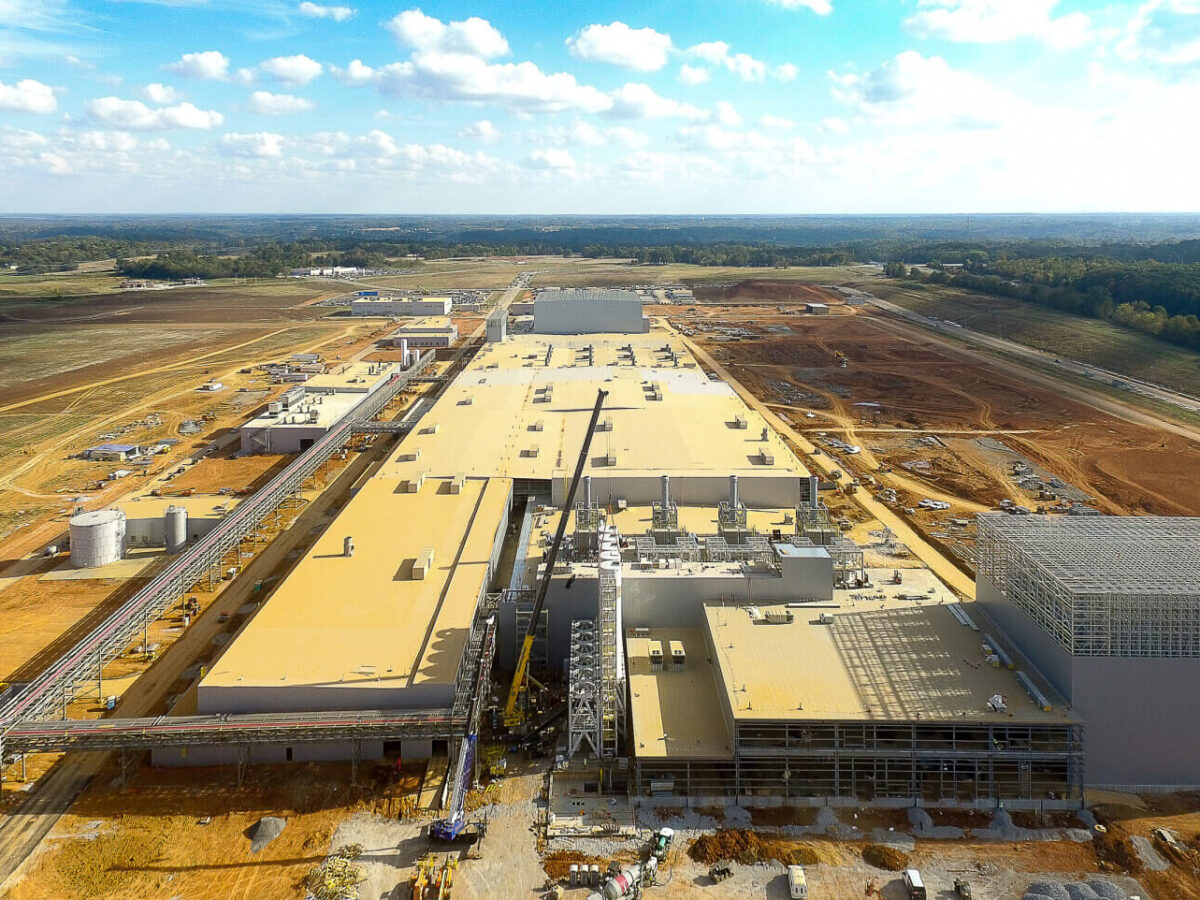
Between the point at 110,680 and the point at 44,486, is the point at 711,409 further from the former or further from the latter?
the point at 44,486

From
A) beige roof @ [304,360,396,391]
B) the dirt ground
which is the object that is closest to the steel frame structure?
beige roof @ [304,360,396,391]

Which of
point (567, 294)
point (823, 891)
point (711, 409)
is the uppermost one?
point (567, 294)

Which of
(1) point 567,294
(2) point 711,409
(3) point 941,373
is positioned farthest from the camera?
(1) point 567,294

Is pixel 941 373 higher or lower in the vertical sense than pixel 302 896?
higher

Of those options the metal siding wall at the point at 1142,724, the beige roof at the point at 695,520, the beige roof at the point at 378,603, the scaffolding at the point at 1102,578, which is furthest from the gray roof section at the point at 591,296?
the metal siding wall at the point at 1142,724

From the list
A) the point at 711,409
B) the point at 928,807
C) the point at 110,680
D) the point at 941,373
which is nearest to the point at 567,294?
the point at 941,373

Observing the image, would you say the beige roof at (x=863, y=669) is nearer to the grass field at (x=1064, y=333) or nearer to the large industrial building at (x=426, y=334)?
the grass field at (x=1064, y=333)

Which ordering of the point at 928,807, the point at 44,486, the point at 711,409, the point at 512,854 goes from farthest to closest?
the point at 711,409 < the point at 44,486 < the point at 928,807 < the point at 512,854

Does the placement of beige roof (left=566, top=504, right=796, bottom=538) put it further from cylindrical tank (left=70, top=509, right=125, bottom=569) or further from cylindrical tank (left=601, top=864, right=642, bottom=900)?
cylindrical tank (left=70, top=509, right=125, bottom=569)
